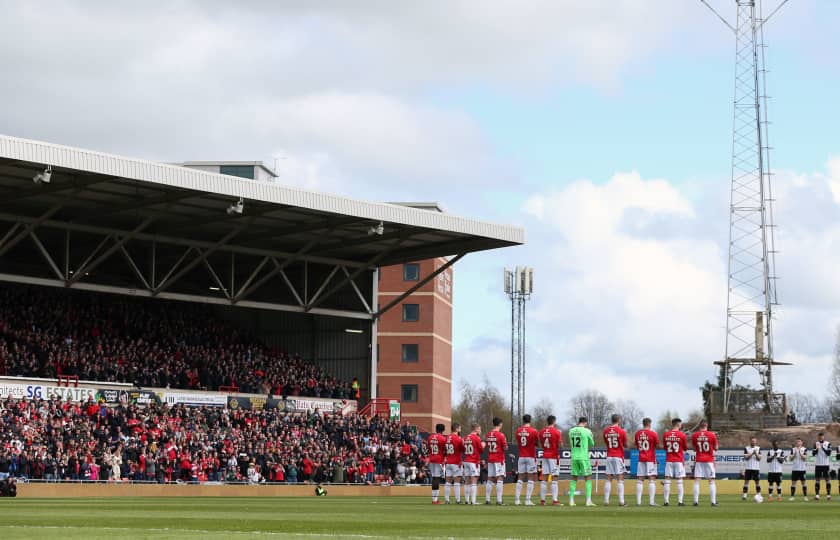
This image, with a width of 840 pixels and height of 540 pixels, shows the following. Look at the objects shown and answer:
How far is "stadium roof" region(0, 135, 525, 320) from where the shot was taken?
43.4m

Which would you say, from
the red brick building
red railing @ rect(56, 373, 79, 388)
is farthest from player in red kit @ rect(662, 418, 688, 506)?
the red brick building

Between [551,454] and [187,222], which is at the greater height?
[187,222]

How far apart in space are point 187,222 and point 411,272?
47537 millimetres

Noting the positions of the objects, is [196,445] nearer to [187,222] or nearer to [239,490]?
[239,490]

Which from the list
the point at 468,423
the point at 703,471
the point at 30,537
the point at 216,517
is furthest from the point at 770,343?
the point at 468,423

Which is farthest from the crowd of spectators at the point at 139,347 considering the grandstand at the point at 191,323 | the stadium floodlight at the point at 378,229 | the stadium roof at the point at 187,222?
the stadium floodlight at the point at 378,229

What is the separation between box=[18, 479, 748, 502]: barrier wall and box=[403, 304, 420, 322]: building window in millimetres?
43616

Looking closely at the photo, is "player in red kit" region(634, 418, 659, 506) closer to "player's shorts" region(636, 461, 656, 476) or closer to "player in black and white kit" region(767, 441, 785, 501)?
"player's shorts" region(636, 461, 656, 476)

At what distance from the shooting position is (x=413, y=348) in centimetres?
9675

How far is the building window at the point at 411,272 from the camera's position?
97812mm

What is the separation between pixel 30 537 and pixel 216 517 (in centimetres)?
736

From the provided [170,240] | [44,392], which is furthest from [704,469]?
[170,240]

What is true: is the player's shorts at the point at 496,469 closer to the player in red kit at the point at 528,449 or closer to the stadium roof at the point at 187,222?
the player in red kit at the point at 528,449

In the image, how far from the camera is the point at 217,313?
199 feet
